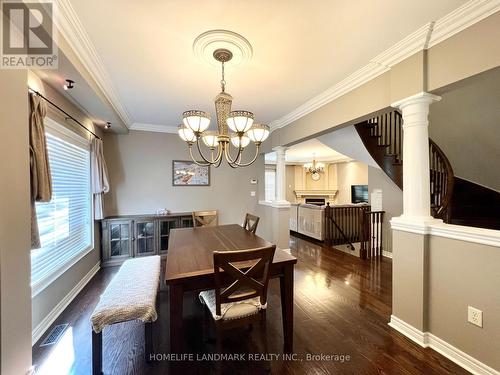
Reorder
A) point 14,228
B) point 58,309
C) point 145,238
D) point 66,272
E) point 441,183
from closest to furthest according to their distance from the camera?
point 14,228, point 58,309, point 66,272, point 441,183, point 145,238

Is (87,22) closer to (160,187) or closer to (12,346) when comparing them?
(12,346)

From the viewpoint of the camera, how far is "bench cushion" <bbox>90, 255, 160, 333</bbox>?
148 cm

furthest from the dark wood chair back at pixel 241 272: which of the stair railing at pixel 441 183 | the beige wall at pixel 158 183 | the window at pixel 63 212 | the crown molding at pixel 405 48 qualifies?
the beige wall at pixel 158 183

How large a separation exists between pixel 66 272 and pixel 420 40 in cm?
424

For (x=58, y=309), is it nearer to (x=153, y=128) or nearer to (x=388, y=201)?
(x=153, y=128)

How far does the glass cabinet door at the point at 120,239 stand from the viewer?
12.4 feet

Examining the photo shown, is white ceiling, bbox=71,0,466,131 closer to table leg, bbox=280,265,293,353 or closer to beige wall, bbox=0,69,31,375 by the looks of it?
beige wall, bbox=0,69,31,375

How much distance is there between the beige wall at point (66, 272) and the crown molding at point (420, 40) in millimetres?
3045

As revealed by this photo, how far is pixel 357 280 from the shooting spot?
3.16 m

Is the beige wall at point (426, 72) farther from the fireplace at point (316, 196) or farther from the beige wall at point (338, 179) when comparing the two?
the fireplace at point (316, 196)

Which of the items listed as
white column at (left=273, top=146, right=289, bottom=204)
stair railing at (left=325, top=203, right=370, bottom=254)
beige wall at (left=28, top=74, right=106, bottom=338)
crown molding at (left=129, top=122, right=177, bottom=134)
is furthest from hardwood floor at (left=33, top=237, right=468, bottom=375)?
crown molding at (left=129, top=122, right=177, bottom=134)

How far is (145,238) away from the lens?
13.0 ft

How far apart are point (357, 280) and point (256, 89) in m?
3.00

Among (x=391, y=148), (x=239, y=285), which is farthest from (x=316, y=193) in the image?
(x=239, y=285)
